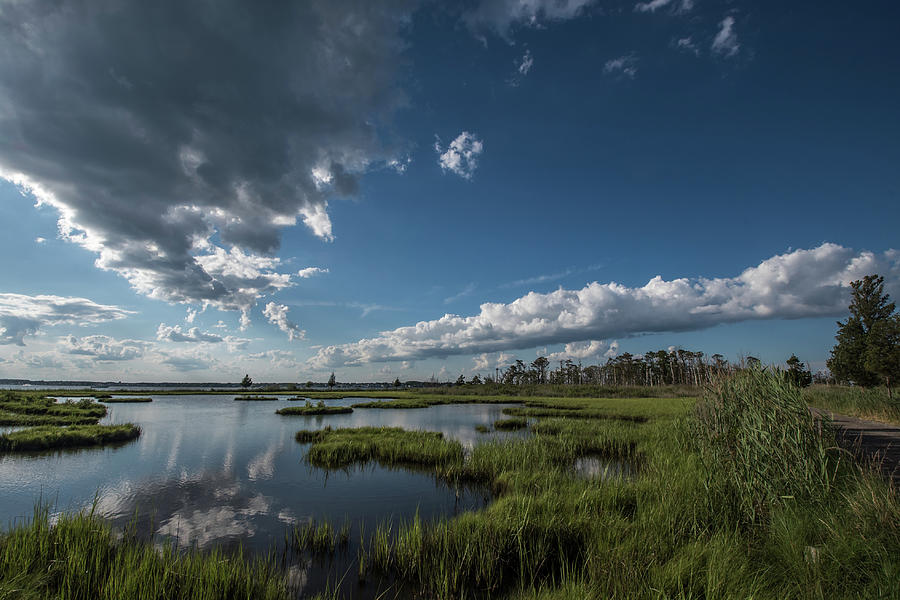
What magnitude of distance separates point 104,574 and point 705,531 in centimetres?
1161

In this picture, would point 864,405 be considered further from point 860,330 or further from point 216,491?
point 216,491

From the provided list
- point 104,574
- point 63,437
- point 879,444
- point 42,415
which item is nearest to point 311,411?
point 42,415

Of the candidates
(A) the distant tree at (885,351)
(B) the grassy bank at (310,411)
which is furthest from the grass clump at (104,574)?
(A) the distant tree at (885,351)

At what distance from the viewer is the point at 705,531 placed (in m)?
7.36

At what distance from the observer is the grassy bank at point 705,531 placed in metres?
5.38

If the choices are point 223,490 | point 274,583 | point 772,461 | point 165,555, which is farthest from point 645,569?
point 223,490

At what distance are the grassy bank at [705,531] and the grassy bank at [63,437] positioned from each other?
74.3 feet

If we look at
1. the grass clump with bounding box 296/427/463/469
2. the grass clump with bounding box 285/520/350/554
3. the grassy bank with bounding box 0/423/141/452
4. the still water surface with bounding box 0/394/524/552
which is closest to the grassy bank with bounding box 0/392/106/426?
the grassy bank with bounding box 0/423/141/452

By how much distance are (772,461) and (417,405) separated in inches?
1977

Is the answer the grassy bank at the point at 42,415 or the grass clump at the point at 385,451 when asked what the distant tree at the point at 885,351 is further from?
the grassy bank at the point at 42,415

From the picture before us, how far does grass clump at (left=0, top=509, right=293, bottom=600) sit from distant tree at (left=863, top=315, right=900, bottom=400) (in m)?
44.5

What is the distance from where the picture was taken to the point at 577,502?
930cm

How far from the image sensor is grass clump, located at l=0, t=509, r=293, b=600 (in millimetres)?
5477

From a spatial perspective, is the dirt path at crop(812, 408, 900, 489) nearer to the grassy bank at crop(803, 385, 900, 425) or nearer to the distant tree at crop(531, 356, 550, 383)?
the grassy bank at crop(803, 385, 900, 425)
